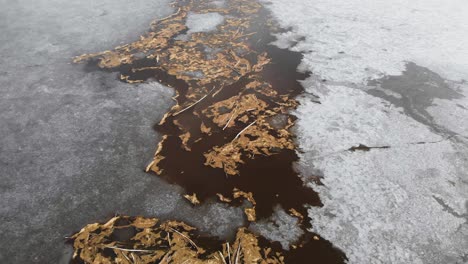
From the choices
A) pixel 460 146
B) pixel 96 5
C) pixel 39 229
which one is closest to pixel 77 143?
pixel 39 229

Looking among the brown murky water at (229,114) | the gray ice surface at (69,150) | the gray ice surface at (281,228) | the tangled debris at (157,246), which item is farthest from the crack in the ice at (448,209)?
the gray ice surface at (69,150)

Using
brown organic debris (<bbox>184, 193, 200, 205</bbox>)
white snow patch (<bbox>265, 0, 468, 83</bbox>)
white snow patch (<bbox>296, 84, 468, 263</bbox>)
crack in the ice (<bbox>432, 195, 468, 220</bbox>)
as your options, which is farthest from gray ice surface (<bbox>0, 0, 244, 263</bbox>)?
white snow patch (<bbox>265, 0, 468, 83</bbox>)

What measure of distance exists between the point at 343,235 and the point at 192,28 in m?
2.42

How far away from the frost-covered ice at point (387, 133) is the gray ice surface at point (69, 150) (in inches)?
21.0

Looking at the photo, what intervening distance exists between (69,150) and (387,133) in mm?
1779

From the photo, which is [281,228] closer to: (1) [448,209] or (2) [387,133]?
(1) [448,209]

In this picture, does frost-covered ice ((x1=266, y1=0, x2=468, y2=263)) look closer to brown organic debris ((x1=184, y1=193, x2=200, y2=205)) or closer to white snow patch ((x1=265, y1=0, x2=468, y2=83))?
white snow patch ((x1=265, y1=0, x2=468, y2=83))

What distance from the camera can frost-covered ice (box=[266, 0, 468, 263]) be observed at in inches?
52.1

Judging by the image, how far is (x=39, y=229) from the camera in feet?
4.32

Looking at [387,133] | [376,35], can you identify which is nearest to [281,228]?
[387,133]

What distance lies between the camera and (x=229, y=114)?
198cm

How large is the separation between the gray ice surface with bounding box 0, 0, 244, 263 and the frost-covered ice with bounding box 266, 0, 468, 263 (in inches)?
21.0

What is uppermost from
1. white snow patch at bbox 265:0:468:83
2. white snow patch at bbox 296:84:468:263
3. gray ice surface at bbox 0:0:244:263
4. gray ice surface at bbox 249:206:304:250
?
white snow patch at bbox 265:0:468:83

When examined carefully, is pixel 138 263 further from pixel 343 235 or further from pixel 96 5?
pixel 96 5
